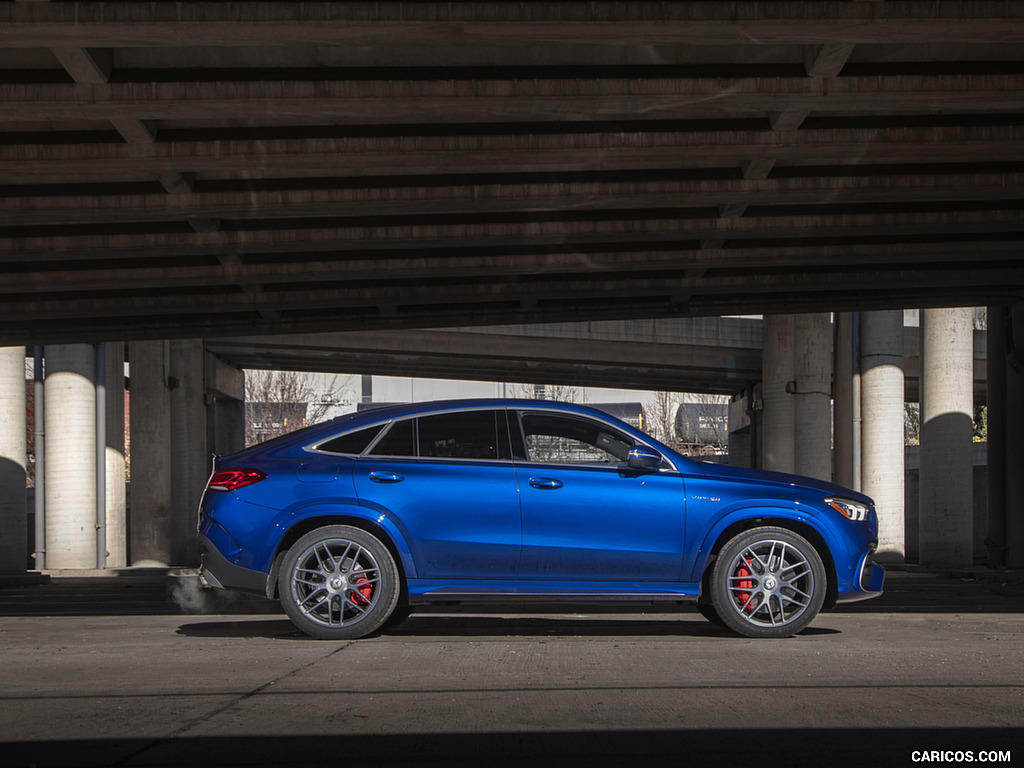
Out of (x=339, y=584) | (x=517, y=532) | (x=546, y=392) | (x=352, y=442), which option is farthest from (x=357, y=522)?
(x=546, y=392)

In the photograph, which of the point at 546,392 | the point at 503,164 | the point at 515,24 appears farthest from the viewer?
the point at 546,392

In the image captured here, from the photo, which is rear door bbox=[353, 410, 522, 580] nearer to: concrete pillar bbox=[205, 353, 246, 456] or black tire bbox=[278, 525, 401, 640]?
black tire bbox=[278, 525, 401, 640]

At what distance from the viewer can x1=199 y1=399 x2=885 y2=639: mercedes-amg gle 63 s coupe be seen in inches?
279

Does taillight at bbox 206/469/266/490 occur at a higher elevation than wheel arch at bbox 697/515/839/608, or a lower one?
higher

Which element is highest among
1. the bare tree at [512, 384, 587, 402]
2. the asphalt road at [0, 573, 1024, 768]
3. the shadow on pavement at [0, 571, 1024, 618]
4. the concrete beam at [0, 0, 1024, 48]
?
the concrete beam at [0, 0, 1024, 48]

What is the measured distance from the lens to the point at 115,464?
31266 mm

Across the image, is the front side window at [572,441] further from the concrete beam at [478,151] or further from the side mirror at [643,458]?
the concrete beam at [478,151]

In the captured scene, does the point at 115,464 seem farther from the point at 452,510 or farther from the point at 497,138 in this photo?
the point at 452,510

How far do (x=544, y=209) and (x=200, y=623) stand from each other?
6.32 metres

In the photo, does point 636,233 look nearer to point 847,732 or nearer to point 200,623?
point 200,623

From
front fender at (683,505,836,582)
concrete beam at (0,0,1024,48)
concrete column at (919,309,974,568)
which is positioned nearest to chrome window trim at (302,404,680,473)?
front fender at (683,505,836,582)

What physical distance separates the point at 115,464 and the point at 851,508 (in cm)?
2728

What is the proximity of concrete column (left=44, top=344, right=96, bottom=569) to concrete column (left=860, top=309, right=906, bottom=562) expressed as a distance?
705 inches

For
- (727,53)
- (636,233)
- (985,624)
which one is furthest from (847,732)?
(636,233)
